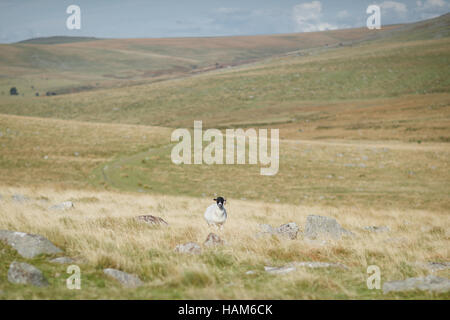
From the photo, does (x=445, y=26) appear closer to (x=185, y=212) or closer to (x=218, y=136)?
(x=218, y=136)

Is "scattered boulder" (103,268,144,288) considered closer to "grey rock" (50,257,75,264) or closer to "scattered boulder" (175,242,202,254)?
"grey rock" (50,257,75,264)

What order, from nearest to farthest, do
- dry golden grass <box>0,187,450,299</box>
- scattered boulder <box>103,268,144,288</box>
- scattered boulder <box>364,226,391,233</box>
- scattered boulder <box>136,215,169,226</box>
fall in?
dry golden grass <box>0,187,450,299</box>, scattered boulder <box>103,268,144,288</box>, scattered boulder <box>136,215,169,226</box>, scattered boulder <box>364,226,391,233</box>

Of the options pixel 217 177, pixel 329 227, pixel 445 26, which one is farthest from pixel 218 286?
pixel 445 26

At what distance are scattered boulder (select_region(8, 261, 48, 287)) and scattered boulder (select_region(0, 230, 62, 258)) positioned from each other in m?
1.64

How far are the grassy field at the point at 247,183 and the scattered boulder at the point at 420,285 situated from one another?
184 mm

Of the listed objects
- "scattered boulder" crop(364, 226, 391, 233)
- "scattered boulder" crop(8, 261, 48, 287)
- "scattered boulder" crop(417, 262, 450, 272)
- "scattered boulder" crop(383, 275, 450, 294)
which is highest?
"scattered boulder" crop(8, 261, 48, 287)

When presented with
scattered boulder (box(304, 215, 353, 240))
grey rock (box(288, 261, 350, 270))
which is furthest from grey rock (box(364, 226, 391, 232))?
grey rock (box(288, 261, 350, 270))

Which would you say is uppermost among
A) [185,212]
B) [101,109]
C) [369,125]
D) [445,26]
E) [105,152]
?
[445,26]

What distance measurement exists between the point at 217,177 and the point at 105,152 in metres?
14.3

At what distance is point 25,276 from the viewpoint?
21.5 feet

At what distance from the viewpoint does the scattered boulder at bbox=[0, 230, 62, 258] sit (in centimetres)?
835

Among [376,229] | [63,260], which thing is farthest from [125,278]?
[376,229]

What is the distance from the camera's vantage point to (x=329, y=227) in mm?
12594
